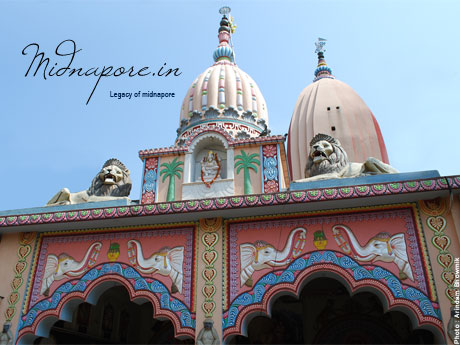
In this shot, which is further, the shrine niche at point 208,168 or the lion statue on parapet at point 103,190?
Answer: the shrine niche at point 208,168

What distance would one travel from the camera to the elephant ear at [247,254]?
7.43 m

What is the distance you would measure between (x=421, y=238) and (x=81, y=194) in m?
6.63

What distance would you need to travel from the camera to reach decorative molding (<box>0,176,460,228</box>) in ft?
23.0

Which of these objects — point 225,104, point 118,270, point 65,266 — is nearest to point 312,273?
point 118,270

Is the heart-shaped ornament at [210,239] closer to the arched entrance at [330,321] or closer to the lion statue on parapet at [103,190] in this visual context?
the lion statue on parapet at [103,190]

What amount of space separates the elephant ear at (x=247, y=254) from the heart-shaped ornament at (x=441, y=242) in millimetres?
2891

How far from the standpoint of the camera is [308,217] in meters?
7.57

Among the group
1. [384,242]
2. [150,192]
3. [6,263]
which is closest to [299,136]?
[150,192]

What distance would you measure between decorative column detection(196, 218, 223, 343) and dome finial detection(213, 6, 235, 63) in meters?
9.69

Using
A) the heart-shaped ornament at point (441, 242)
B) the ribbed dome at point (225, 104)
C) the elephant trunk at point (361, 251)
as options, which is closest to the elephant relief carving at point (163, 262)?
the elephant trunk at point (361, 251)

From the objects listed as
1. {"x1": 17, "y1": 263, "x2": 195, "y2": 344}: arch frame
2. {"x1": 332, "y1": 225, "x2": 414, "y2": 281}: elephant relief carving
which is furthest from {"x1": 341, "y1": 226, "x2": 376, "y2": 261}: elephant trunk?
{"x1": 17, "y1": 263, "x2": 195, "y2": 344}: arch frame

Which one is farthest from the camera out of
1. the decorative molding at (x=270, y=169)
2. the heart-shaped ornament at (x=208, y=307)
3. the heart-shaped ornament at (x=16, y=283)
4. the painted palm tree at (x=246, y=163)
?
the painted palm tree at (x=246, y=163)

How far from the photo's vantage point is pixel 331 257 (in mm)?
7145

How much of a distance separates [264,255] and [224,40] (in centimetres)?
1137
